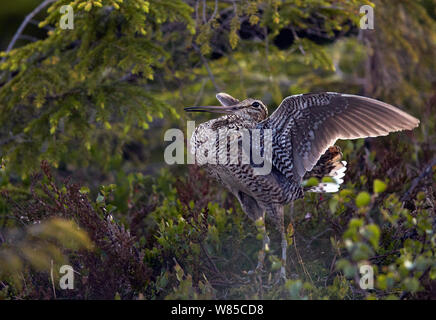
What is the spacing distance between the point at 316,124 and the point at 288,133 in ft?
0.83

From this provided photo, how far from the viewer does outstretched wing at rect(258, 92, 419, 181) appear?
4.36 metres

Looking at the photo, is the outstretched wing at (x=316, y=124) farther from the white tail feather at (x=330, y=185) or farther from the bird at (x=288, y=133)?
the white tail feather at (x=330, y=185)

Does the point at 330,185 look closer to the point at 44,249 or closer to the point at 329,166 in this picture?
the point at 329,166

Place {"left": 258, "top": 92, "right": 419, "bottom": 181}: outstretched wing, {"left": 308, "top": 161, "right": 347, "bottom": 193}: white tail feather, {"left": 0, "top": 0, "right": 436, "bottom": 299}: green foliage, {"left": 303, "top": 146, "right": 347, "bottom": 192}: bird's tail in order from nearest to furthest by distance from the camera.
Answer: {"left": 0, "top": 0, "right": 436, "bottom": 299}: green foliage
{"left": 258, "top": 92, "right": 419, "bottom": 181}: outstretched wing
{"left": 308, "top": 161, "right": 347, "bottom": 193}: white tail feather
{"left": 303, "top": 146, "right": 347, "bottom": 192}: bird's tail

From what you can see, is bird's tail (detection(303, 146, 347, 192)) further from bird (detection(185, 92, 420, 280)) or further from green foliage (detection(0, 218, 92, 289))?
green foliage (detection(0, 218, 92, 289))

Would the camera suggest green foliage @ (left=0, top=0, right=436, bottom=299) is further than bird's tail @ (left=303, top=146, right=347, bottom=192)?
No

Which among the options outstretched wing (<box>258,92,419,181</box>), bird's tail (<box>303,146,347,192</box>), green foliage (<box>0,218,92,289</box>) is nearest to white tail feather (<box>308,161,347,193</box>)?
bird's tail (<box>303,146,347,192</box>)

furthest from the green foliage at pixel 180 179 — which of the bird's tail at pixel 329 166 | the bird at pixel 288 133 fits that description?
the bird at pixel 288 133

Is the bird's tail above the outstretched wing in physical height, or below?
below

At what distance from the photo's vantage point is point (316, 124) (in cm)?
453

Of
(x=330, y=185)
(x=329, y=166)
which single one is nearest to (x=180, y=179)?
(x=329, y=166)

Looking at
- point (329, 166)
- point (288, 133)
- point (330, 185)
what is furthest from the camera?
point (329, 166)

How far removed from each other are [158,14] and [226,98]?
3.64ft
